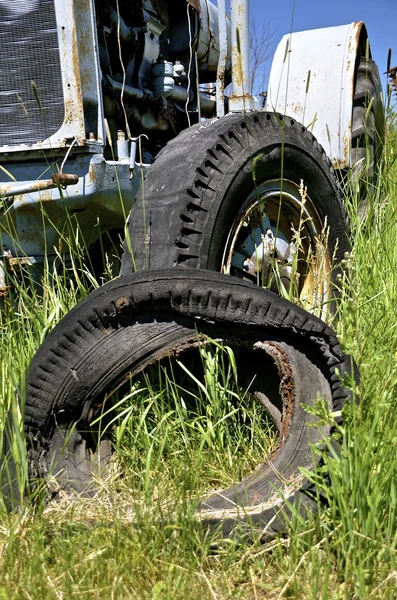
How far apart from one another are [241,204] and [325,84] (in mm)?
1512

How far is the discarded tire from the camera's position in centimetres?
198

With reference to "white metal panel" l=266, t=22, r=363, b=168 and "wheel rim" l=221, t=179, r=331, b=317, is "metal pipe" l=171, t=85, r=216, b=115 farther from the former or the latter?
"wheel rim" l=221, t=179, r=331, b=317

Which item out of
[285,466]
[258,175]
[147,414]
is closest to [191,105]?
[258,175]

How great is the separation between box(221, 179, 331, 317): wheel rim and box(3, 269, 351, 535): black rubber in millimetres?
403

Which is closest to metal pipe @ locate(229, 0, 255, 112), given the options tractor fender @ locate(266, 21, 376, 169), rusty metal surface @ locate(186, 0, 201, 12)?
tractor fender @ locate(266, 21, 376, 169)

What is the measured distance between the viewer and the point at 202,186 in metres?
2.03

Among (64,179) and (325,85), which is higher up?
(325,85)

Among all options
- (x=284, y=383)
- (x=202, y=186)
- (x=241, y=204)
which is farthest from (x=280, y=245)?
(x=284, y=383)

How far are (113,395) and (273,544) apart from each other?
624 millimetres

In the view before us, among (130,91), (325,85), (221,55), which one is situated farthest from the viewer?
(325,85)

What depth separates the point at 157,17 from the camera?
3121mm

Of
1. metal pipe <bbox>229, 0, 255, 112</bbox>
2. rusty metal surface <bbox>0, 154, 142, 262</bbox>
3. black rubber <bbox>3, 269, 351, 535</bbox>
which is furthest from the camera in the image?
metal pipe <bbox>229, 0, 255, 112</bbox>

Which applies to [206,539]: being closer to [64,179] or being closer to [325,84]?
[64,179]

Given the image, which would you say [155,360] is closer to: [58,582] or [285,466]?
[285,466]
